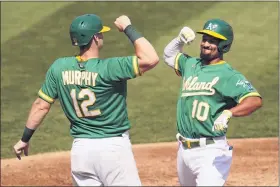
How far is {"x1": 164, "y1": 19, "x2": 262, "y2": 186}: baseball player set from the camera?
6871 millimetres

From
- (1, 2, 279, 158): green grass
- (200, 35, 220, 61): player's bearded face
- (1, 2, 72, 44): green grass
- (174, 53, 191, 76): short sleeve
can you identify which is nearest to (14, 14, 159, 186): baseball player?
(200, 35, 220, 61): player's bearded face

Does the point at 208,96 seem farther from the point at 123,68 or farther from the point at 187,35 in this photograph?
the point at 123,68

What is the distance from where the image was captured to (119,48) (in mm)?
16922

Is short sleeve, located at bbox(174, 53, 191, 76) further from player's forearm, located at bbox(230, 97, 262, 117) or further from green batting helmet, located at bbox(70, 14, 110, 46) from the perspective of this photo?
green batting helmet, located at bbox(70, 14, 110, 46)

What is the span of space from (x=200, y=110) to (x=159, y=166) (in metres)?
4.34

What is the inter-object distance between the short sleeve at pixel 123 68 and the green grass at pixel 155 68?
6072 mm

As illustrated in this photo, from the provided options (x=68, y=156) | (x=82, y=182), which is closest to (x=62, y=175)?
(x=68, y=156)

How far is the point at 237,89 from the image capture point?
22.6 ft

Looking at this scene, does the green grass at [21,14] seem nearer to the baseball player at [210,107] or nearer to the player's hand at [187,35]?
the player's hand at [187,35]

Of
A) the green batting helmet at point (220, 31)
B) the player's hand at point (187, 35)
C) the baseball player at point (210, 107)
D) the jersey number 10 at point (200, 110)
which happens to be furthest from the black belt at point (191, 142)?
the player's hand at point (187, 35)

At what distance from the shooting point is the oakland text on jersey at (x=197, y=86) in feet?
22.9

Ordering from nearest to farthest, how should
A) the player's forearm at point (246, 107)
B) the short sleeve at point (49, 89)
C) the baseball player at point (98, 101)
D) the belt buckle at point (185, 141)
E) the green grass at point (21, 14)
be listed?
the baseball player at point (98, 101) < the player's forearm at point (246, 107) < the short sleeve at point (49, 89) < the belt buckle at point (185, 141) < the green grass at point (21, 14)

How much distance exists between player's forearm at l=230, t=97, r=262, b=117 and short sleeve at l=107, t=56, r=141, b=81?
1051 millimetres

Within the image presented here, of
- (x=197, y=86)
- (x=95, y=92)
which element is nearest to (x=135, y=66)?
(x=95, y=92)
